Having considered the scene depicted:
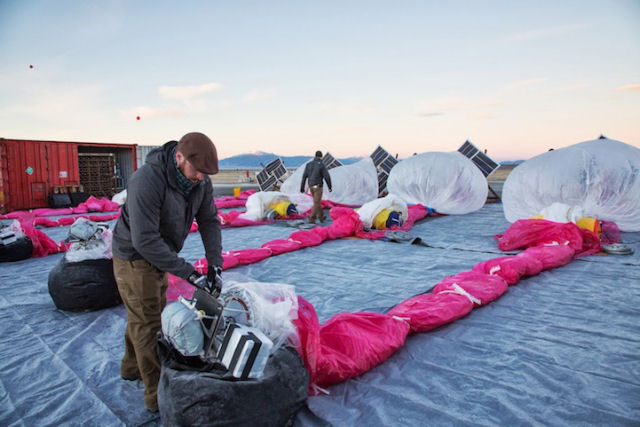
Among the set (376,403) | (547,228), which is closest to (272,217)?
(547,228)

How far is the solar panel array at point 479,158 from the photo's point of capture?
12.6 meters

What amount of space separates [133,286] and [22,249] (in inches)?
186

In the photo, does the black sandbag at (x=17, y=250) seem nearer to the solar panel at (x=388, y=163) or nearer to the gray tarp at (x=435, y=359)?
the gray tarp at (x=435, y=359)

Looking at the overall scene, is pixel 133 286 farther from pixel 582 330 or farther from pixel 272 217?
pixel 272 217

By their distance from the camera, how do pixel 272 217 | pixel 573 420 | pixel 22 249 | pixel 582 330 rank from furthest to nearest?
pixel 272 217
pixel 22 249
pixel 582 330
pixel 573 420

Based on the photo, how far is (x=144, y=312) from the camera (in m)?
2.13

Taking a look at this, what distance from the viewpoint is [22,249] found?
560 centimetres

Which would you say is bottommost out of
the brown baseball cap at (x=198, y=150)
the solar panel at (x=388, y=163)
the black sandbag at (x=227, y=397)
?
the black sandbag at (x=227, y=397)

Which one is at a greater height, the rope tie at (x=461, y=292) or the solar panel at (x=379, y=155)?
the solar panel at (x=379, y=155)

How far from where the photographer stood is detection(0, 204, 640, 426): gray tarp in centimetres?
208

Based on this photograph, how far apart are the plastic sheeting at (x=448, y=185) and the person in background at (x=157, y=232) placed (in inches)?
351

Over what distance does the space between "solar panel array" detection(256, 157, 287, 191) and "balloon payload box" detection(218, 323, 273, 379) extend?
1465cm

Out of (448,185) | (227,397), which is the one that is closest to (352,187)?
(448,185)

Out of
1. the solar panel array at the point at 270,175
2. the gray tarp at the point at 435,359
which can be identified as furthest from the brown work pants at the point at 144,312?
the solar panel array at the point at 270,175
